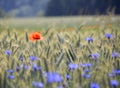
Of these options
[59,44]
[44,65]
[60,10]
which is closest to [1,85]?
[44,65]

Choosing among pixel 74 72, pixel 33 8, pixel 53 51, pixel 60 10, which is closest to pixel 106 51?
pixel 53 51

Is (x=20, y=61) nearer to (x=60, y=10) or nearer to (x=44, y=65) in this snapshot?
(x=44, y=65)

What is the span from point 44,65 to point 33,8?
142516mm

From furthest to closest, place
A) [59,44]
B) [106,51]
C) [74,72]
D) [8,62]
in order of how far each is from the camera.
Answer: [59,44] < [106,51] < [8,62] < [74,72]

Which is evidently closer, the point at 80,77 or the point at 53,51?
the point at 80,77

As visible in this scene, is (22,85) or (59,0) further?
(59,0)

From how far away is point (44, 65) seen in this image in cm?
145

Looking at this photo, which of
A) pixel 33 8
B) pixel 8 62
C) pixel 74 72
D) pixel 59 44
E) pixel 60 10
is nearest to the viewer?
pixel 74 72

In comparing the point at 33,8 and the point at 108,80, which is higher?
the point at 108,80

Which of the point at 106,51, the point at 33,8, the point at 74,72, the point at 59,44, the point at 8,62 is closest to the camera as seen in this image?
the point at 74,72

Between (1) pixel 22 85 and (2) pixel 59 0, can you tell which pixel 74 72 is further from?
(2) pixel 59 0

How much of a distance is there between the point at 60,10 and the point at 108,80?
41.9m

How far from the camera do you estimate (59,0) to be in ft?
143

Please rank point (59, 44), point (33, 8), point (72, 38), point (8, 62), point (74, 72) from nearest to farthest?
point (74, 72), point (8, 62), point (59, 44), point (72, 38), point (33, 8)
